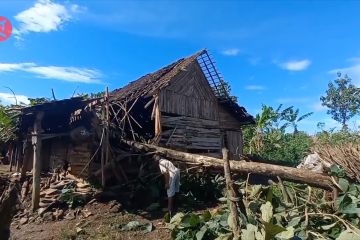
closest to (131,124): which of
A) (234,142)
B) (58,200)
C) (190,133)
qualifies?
(190,133)

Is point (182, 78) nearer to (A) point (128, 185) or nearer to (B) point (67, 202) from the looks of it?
(A) point (128, 185)

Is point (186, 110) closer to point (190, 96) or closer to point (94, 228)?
point (190, 96)

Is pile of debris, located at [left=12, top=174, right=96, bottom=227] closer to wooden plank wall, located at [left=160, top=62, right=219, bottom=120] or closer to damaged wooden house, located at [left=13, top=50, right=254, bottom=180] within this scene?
damaged wooden house, located at [left=13, top=50, right=254, bottom=180]

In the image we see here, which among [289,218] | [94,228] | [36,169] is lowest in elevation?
[94,228]

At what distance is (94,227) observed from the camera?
7.93 metres

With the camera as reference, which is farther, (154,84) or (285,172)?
(154,84)

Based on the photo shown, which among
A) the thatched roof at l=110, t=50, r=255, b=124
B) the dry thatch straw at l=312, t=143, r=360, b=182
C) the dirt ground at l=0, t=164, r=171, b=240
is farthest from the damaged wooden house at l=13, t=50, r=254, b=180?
the dry thatch straw at l=312, t=143, r=360, b=182

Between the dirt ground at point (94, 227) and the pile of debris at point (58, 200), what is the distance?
14 centimetres

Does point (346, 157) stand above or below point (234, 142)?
below

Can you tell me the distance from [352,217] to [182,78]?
423 inches

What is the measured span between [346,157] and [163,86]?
26.1 feet

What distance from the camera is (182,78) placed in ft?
48.7

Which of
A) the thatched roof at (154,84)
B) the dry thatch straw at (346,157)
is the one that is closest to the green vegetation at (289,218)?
the dry thatch straw at (346,157)

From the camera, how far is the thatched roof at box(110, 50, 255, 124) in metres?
13.1
